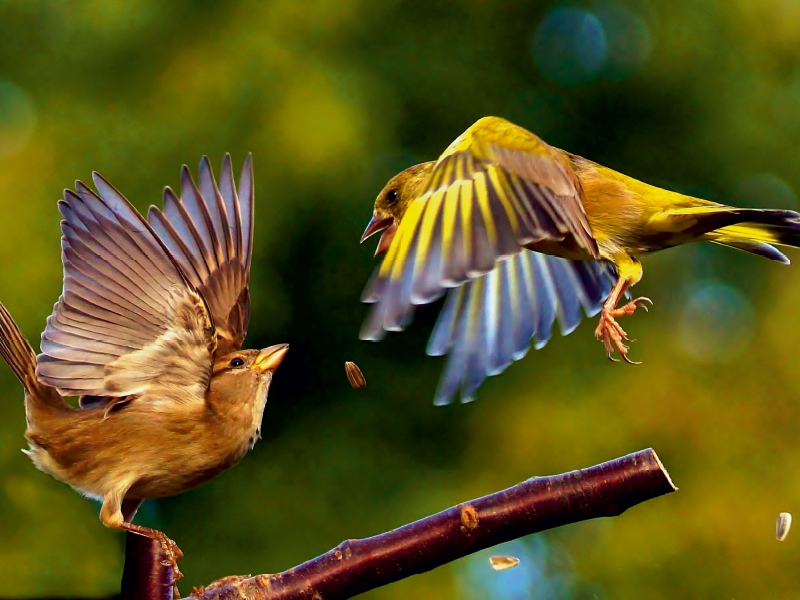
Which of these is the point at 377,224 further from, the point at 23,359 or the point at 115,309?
the point at 23,359

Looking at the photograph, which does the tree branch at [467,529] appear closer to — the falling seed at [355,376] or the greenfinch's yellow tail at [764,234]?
the falling seed at [355,376]

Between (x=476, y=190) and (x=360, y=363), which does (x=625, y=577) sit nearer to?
(x=360, y=363)

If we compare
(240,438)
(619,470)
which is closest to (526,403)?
(240,438)

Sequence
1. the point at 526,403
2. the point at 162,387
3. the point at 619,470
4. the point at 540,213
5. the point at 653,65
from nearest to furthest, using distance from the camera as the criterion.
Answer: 1. the point at 619,470
2. the point at 540,213
3. the point at 162,387
4. the point at 526,403
5. the point at 653,65

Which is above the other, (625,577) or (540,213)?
Result: (540,213)

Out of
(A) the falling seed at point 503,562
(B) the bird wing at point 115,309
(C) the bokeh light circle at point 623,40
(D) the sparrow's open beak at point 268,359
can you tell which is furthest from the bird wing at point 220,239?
(C) the bokeh light circle at point 623,40

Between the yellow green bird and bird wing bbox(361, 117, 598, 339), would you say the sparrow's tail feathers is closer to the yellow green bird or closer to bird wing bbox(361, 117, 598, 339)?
the yellow green bird
